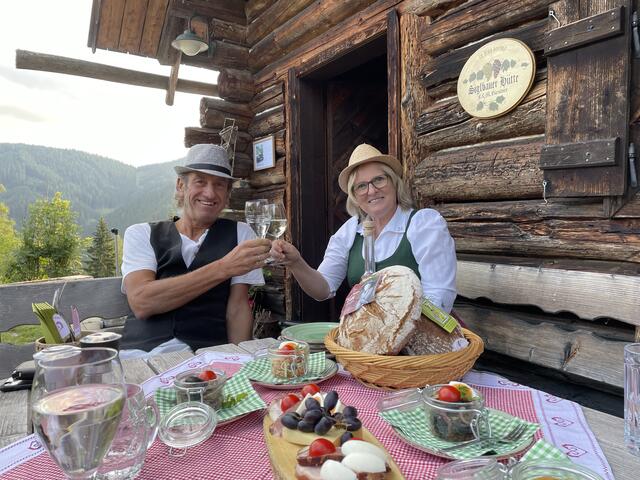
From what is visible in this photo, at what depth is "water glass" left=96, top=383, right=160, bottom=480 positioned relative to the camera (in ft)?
3.01

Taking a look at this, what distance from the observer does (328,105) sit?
5.35 m

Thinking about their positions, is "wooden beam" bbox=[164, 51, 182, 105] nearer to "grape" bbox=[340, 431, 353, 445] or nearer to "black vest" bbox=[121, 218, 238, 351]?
"black vest" bbox=[121, 218, 238, 351]

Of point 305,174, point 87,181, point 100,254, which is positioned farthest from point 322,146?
point 87,181

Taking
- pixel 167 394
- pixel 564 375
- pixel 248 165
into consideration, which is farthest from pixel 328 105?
pixel 167 394

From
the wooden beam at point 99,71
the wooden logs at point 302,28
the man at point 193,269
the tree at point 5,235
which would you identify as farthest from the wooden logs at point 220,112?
the tree at point 5,235

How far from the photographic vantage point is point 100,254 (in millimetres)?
27062

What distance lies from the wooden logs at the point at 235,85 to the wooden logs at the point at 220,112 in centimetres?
11

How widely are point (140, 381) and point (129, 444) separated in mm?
757

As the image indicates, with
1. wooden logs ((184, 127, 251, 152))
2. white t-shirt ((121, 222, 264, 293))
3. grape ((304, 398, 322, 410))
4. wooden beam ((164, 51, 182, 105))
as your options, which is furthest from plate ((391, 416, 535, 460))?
wooden beam ((164, 51, 182, 105))

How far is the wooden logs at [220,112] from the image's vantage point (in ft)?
19.4

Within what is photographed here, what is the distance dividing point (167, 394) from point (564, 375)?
2.38m

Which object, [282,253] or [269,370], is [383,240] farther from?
[269,370]

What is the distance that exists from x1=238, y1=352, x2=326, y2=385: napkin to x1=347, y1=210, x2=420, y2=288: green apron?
3.77 feet

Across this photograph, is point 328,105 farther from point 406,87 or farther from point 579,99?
point 579,99
